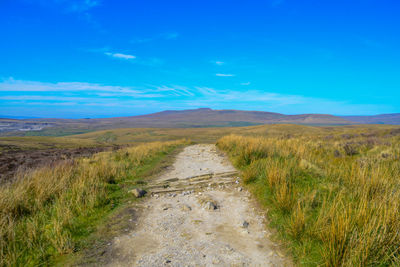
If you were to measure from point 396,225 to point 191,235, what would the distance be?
3.11 meters

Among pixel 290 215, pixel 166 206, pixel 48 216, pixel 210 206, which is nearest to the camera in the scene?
pixel 290 215

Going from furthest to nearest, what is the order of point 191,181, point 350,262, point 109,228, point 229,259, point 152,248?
point 191,181 → point 109,228 → point 152,248 → point 229,259 → point 350,262

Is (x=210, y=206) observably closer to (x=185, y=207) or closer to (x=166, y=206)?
(x=185, y=207)

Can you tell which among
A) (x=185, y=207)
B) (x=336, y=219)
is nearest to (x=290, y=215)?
(x=336, y=219)

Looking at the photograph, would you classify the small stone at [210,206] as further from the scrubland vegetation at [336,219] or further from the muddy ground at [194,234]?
the scrubland vegetation at [336,219]

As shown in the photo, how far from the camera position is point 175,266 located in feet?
10.2

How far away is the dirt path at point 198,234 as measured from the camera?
10.8 ft

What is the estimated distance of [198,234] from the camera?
13.3ft

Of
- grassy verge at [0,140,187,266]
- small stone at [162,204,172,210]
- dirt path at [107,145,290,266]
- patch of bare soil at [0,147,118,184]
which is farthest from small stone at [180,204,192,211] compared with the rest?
patch of bare soil at [0,147,118,184]

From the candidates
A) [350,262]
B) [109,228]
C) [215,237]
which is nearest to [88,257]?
[109,228]

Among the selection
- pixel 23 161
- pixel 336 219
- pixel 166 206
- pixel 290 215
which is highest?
pixel 336 219

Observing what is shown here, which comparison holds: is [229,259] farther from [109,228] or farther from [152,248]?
[109,228]

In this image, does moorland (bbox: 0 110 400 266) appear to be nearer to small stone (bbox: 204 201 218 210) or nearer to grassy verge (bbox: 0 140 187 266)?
grassy verge (bbox: 0 140 187 266)

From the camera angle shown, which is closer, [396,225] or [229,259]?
[396,225]
